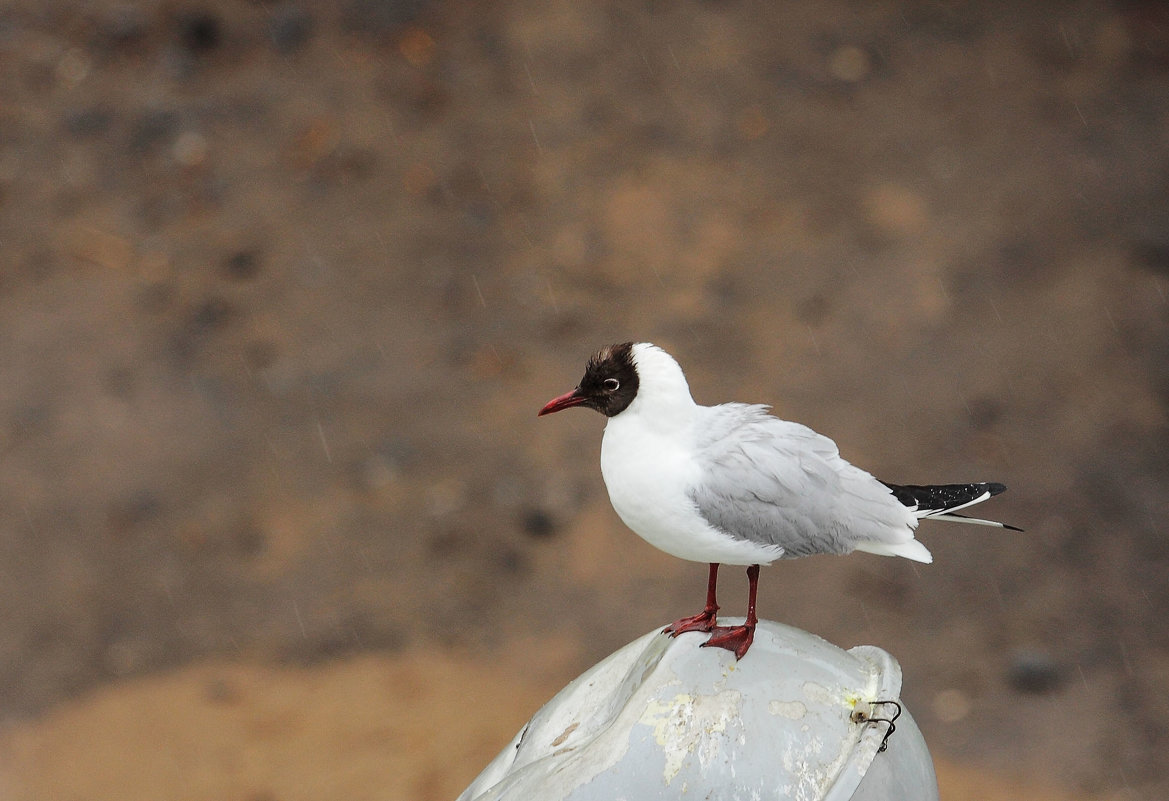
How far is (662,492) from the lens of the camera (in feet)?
10.1

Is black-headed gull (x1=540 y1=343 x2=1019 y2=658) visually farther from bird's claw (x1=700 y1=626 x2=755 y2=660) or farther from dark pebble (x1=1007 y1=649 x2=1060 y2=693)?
dark pebble (x1=1007 y1=649 x2=1060 y2=693)

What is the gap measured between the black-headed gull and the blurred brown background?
3.82m

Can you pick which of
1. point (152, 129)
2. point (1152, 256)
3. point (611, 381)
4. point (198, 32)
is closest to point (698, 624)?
point (611, 381)

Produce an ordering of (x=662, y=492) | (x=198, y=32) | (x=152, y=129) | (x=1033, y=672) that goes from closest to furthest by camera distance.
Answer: (x=662, y=492) < (x=1033, y=672) < (x=152, y=129) < (x=198, y=32)

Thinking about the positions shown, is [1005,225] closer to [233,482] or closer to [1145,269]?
[1145,269]

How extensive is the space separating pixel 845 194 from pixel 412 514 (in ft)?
14.3

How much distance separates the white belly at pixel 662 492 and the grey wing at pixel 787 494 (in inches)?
1.4

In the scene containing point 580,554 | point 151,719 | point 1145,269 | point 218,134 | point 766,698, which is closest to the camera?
point 766,698

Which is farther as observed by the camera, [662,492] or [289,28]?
[289,28]

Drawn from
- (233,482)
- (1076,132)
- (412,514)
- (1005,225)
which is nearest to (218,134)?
(233,482)

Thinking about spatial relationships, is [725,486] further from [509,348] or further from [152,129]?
[152,129]

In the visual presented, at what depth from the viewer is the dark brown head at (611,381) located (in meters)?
3.09

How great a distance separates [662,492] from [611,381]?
316 mm

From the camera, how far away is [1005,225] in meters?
9.29
